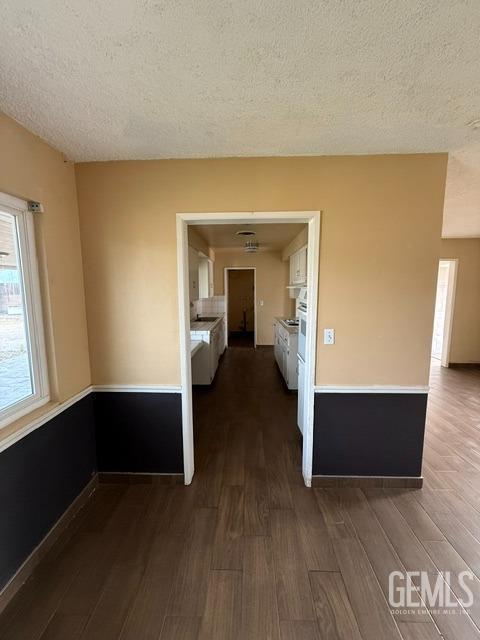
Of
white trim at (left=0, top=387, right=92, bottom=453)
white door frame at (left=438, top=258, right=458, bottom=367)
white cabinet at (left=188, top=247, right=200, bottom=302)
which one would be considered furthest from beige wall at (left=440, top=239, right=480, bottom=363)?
white trim at (left=0, top=387, right=92, bottom=453)

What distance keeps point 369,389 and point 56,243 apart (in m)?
2.47

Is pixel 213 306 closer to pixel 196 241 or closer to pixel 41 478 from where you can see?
pixel 196 241

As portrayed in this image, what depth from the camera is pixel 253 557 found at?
166cm

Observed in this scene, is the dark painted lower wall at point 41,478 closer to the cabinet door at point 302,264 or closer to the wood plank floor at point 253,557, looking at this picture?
the wood plank floor at point 253,557

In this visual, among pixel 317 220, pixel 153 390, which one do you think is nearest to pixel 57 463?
pixel 153 390

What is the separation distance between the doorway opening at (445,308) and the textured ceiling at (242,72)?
4.59 metres

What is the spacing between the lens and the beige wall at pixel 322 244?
1.96 m

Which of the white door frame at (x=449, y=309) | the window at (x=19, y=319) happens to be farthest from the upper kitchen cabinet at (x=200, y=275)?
the white door frame at (x=449, y=309)

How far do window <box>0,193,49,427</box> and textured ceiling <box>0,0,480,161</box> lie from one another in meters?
0.59

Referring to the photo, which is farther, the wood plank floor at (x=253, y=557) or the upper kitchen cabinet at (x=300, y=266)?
the upper kitchen cabinet at (x=300, y=266)

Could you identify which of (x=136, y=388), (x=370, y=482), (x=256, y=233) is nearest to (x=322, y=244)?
(x=136, y=388)

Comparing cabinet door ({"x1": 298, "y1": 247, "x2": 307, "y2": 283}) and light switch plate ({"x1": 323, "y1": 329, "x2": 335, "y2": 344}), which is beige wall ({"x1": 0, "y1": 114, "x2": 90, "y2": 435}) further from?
cabinet door ({"x1": 298, "y1": 247, "x2": 307, "y2": 283})

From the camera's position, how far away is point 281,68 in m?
1.17

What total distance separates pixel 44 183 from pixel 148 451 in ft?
6.78
